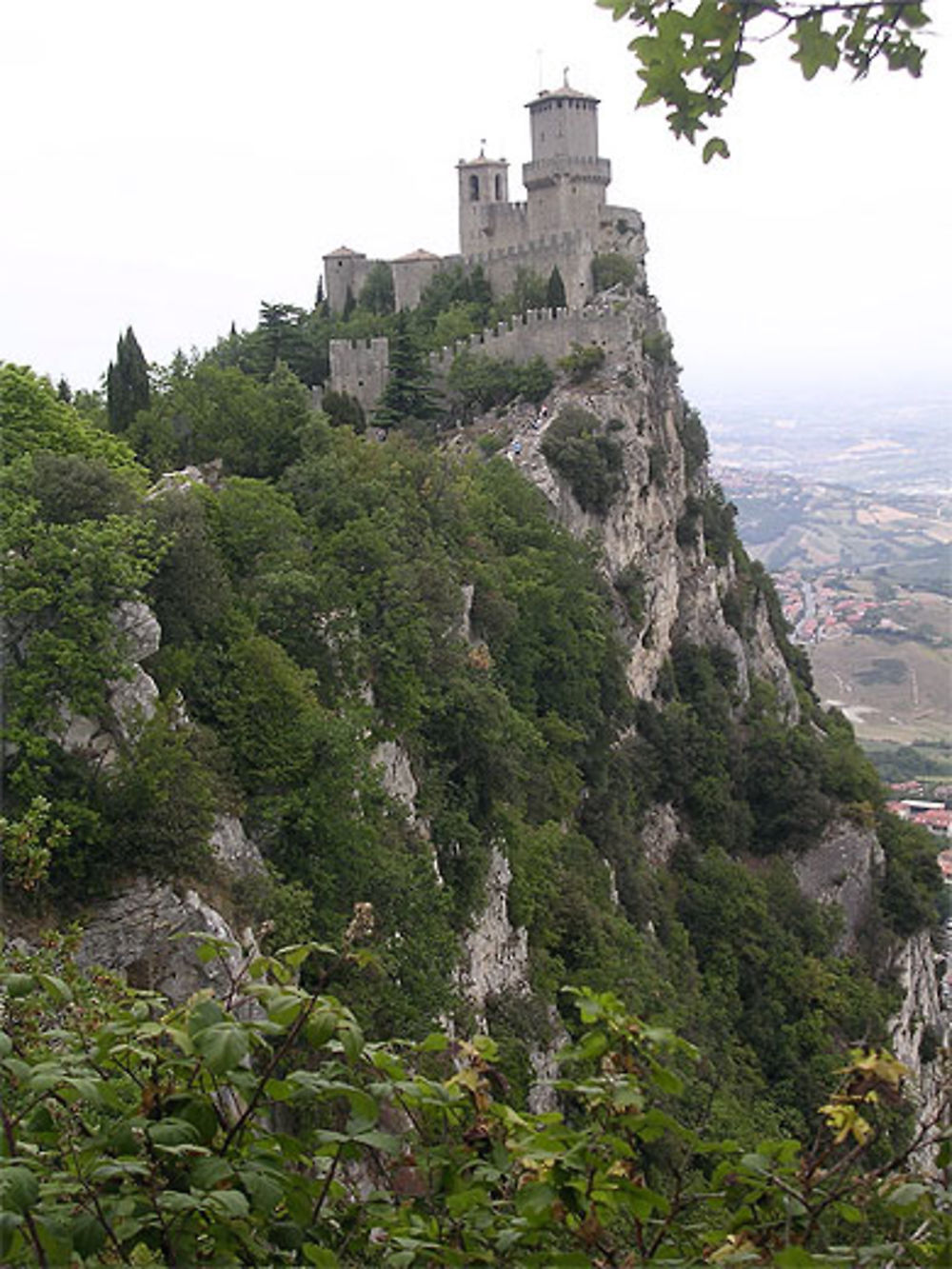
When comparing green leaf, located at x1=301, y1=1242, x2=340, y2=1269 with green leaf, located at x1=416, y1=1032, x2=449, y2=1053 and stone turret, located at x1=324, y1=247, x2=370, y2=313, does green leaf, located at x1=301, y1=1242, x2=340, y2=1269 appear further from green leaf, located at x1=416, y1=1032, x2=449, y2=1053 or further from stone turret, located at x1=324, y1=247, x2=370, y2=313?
stone turret, located at x1=324, y1=247, x2=370, y2=313

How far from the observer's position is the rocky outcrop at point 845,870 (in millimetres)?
43500

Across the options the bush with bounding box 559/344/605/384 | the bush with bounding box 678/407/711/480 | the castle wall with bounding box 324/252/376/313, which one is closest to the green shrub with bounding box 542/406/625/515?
the bush with bounding box 559/344/605/384

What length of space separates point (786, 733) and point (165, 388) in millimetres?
26543

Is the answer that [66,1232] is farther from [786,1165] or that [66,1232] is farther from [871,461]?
[871,461]

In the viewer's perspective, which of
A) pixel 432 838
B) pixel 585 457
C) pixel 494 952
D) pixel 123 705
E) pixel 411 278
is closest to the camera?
pixel 123 705

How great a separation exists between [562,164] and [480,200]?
358 centimetres

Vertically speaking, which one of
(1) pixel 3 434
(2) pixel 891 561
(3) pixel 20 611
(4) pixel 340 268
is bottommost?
(2) pixel 891 561

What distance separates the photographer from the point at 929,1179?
14.2 ft

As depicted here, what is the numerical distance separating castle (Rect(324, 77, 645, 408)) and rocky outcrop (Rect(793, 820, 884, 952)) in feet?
72.5

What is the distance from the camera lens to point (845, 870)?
44188 millimetres

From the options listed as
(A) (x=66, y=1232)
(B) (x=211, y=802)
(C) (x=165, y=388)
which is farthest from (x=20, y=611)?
(C) (x=165, y=388)

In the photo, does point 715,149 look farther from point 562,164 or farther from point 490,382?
point 562,164

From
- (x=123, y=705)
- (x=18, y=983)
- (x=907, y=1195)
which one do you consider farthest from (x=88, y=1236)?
(x=123, y=705)

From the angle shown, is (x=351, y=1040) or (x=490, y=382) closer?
(x=351, y=1040)
